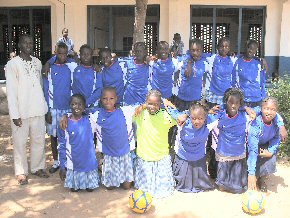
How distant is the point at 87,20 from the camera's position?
11141 millimetres

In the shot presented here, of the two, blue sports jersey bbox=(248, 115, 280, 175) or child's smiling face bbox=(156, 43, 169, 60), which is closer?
blue sports jersey bbox=(248, 115, 280, 175)

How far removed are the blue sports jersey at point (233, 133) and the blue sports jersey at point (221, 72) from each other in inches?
32.8

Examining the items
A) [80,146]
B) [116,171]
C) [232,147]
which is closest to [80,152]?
[80,146]

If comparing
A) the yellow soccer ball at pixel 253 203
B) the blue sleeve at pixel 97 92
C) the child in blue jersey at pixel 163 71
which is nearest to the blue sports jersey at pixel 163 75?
the child in blue jersey at pixel 163 71

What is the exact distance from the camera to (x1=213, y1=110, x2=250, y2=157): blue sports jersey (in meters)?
4.00

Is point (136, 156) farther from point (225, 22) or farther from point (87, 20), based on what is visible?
point (225, 22)

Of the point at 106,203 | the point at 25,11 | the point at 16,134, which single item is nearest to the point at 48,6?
the point at 25,11

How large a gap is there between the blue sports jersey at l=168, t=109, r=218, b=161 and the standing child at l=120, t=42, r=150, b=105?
783 mm

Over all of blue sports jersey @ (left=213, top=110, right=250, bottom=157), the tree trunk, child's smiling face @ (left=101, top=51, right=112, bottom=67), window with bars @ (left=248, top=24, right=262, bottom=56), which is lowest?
blue sports jersey @ (left=213, top=110, right=250, bottom=157)

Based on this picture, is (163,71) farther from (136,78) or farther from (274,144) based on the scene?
(274,144)

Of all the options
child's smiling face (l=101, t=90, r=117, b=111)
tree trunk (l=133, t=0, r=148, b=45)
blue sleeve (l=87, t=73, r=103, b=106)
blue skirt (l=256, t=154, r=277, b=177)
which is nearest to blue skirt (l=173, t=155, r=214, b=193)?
blue skirt (l=256, t=154, r=277, b=177)

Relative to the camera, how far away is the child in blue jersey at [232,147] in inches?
158

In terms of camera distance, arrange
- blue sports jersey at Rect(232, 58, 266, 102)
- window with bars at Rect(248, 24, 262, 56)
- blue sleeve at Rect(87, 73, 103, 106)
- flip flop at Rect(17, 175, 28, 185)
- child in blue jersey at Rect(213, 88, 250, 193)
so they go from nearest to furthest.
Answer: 1. child in blue jersey at Rect(213, 88, 250, 193)
2. flip flop at Rect(17, 175, 28, 185)
3. blue sleeve at Rect(87, 73, 103, 106)
4. blue sports jersey at Rect(232, 58, 266, 102)
5. window with bars at Rect(248, 24, 262, 56)

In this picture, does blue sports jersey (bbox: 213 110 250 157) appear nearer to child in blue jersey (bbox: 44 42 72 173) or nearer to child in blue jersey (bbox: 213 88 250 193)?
child in blue jersey (bbox: 213 88 250 193)
